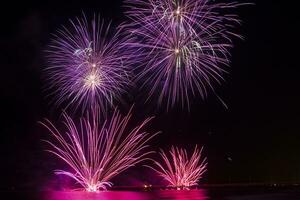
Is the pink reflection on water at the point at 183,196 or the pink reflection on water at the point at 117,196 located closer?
the pink reflection on water at the point at 117,196

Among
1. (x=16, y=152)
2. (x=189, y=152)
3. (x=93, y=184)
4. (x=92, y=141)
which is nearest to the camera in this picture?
(x=92, y=141)

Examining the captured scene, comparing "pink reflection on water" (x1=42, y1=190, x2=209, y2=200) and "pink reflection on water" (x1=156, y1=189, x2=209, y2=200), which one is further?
"pink reflection on water" (x1=156, y1=189, x2=209, y2=200)

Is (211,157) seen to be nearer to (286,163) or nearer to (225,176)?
(225,176)

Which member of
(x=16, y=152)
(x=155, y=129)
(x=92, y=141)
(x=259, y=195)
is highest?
(x=155, y=129)

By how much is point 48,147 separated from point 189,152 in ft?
74.0

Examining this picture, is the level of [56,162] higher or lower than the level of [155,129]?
lower

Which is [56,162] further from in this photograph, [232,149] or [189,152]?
[232,149]

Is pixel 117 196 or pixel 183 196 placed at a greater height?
pixel 117 196

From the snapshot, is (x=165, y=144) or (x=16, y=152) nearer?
(x=16, y=152)

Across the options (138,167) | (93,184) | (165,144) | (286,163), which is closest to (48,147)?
(138,167)

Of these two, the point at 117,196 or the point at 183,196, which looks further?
the point at 183,196

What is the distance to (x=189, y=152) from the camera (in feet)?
242

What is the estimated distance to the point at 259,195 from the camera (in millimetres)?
41875

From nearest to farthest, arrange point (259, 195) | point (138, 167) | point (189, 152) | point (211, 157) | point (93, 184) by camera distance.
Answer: point (93, 184) < point (259, 195) < point (138, 167) < point (189, 152) < point (211, 157)
